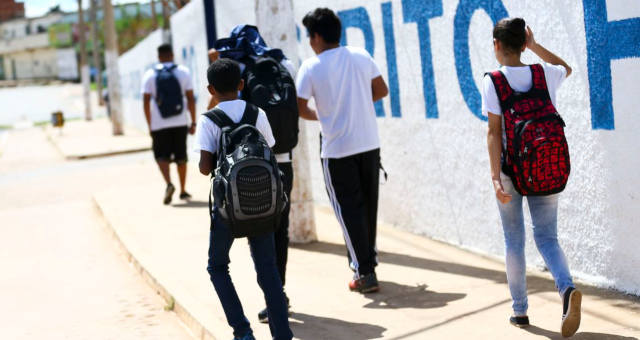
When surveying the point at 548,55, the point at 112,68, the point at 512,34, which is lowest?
the point at 548,55

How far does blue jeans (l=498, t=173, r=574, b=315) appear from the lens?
4.41 m

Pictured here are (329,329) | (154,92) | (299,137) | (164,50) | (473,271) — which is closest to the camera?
(329,329)

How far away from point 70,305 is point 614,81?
13.5 feet

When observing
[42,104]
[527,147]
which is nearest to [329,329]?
[527,147]

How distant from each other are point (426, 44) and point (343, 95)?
63.6 inches

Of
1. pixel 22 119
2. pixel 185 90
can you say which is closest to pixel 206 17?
pixel 185 90

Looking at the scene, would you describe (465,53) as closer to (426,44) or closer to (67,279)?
(426,44)

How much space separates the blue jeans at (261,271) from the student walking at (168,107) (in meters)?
5.70

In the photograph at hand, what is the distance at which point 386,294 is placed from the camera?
226 inches

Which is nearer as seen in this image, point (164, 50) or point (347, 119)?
point (347, 119)

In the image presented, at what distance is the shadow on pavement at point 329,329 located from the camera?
16.1 ft

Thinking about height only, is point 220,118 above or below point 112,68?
below

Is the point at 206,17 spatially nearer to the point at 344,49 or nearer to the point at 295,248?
the point at 295,248

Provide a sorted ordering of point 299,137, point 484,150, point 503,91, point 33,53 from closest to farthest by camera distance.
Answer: point 503,91
point 484,150
point 299,137
point 33,53
